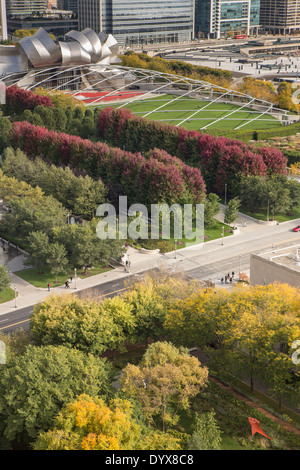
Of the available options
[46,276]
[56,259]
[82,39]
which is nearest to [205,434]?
[56,259]

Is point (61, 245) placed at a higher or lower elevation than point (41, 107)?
lower

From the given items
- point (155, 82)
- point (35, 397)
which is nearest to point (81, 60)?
point (155, 82)

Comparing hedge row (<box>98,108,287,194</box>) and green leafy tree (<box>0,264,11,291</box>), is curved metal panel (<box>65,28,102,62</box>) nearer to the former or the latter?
hedge row (<box>98,108,287,194</box>)

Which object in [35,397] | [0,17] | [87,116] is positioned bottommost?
[35,397]

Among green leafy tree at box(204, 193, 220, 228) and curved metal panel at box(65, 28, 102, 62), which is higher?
curved metal panel at box(65, 28, 102, 62)

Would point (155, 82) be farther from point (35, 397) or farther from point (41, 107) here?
point (35, 397)

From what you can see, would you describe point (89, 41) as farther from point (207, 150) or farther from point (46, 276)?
point (46, 276)
